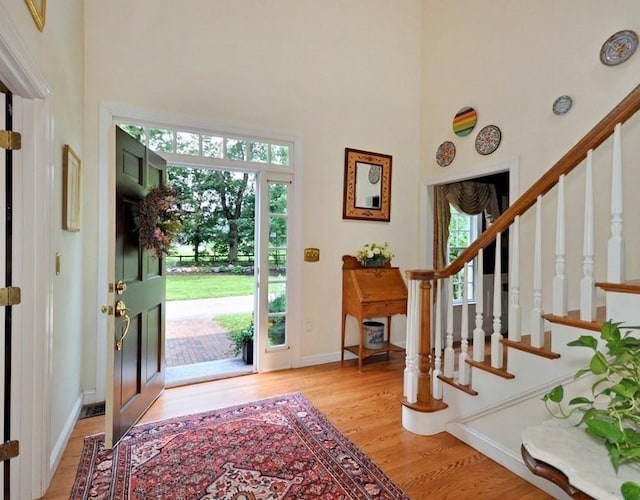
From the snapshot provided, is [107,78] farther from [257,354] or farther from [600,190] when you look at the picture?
[600,190]

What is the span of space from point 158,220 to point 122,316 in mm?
729

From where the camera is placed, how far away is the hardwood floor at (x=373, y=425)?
185 centimetres

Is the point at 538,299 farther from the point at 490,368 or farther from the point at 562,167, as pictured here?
the point at 562,167

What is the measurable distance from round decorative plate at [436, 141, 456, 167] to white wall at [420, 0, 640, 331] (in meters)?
0.05

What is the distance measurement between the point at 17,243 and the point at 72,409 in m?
1.36

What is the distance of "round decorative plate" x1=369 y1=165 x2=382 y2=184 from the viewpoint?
3.94m

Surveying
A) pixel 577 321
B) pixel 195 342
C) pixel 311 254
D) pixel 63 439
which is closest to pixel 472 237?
pixel 311 254

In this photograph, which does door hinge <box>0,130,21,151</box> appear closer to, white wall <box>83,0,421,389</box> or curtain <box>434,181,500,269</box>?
white wall <box>83,0,421,389</box>

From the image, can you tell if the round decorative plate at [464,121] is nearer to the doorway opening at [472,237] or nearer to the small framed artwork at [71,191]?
the doorway opening at [472,237]

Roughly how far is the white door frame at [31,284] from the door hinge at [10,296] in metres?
0.02

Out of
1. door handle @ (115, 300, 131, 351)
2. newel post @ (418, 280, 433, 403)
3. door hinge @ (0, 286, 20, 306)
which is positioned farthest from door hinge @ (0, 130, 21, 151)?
newel post @ (418, 280, 433, 403)

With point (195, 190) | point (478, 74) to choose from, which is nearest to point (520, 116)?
point (478, 74)

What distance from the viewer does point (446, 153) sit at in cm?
386

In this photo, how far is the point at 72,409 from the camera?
2406 millimetres
